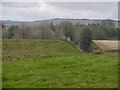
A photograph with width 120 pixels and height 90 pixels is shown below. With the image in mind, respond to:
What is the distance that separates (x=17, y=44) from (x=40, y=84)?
1009 inches

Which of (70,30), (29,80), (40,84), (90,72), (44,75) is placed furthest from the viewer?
(70,30)

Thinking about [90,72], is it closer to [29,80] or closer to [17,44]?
[29,80]

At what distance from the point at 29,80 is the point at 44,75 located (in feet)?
4.14

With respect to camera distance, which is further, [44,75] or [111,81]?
[44,75]

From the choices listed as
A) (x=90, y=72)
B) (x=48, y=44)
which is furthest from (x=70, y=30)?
(x=90, y=72)

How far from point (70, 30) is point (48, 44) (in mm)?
31039

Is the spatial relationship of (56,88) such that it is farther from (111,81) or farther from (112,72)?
(112,72)

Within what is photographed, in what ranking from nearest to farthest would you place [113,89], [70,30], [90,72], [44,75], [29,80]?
[113,89]
[29,80]
[44,75]
[90,72]
[70,30]

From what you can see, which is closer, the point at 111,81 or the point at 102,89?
the point at 102,89

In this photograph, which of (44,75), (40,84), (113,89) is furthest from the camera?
(44,75)

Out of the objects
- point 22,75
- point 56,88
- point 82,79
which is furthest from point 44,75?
point 56,88

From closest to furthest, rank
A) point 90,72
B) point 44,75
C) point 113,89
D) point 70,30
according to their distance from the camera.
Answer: point 113,89
point 44,75
point 90,72
point 70,30

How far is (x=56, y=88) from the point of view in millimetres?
9742

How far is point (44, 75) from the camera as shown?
12453mm
